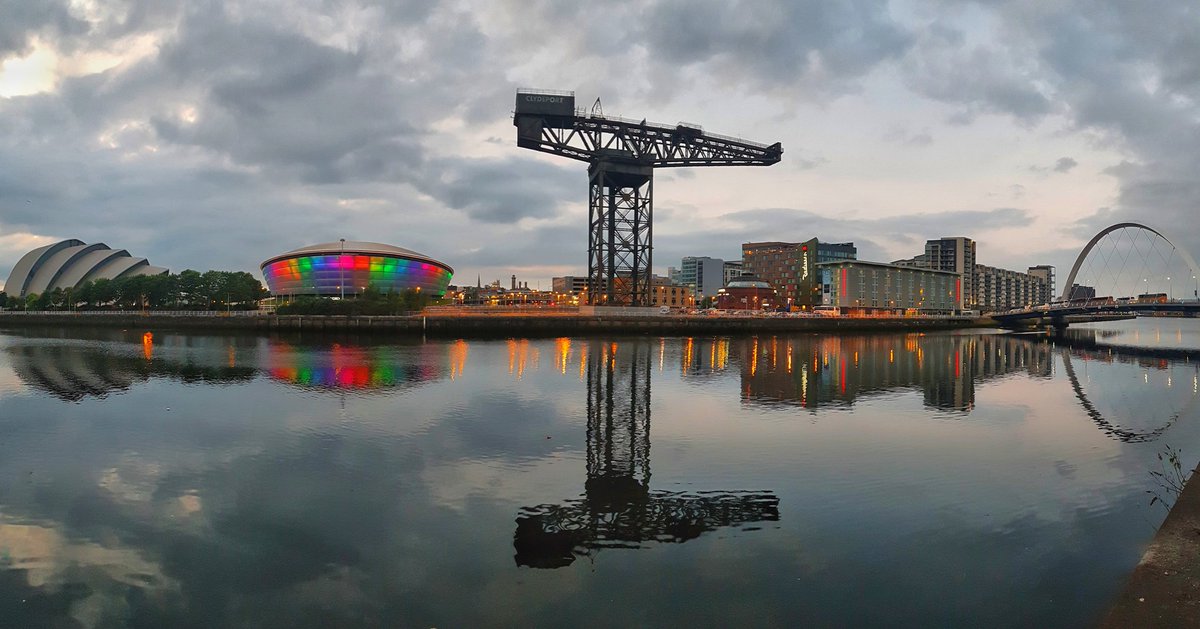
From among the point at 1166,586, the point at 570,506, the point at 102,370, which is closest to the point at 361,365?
the point at 102,370

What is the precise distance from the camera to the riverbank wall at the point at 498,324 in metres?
68.7

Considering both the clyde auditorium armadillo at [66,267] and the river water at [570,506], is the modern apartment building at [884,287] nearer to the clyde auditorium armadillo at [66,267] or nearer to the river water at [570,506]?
the river water at [570,506]

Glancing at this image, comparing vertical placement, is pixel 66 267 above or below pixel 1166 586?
above

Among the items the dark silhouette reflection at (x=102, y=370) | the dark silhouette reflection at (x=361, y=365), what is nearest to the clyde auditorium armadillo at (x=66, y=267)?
the dark silhouette reflection at (x=102, y=370)

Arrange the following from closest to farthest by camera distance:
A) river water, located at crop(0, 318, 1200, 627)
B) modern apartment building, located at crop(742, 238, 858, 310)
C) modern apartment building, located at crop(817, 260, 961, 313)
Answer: river water, located at crop(0, 318, 1200, 627)
modern apartment building, located at crop(817, 260, 961, 313)
modern apartment building, located at crop(742, 238, 858, 310)

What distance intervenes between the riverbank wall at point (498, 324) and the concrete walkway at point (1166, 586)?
60240 mm

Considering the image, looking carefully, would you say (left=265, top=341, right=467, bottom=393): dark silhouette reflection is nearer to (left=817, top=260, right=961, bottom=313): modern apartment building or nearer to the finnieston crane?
the finnieston crane

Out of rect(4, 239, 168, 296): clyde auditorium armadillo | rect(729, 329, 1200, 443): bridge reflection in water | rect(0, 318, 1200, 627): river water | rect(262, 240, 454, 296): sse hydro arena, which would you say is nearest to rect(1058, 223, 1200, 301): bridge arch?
rect(729, 329, 1200, 443): bridge reflection in water

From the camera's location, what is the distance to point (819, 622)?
698 centimetres

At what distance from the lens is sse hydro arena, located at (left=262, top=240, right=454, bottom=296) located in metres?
124

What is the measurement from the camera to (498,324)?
7050cm

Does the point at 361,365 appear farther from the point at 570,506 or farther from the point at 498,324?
the point at 498,324

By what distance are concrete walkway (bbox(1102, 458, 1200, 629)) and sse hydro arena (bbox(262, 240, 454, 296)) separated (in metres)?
122

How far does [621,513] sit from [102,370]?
1312 inches
